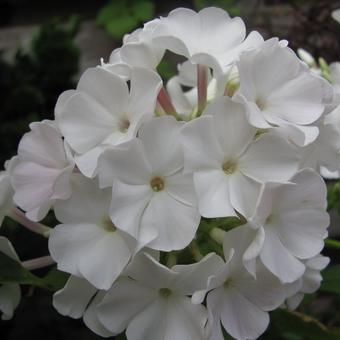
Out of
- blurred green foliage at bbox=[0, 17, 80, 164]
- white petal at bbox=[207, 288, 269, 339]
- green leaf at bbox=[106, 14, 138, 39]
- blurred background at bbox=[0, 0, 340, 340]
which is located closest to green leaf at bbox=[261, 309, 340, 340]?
blurred background at bbox=[0, 0, 340, 340]

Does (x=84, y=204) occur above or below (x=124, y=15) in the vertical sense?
above

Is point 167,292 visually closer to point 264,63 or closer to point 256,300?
point 256,300

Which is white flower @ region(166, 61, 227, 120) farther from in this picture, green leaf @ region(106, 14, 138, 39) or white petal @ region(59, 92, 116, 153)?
green leaf @ region(106, 14, 138, 39)

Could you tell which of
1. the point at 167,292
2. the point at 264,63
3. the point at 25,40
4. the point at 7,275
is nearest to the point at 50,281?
the point at 7,275

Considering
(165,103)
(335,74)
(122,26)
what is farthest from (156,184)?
(122,26)

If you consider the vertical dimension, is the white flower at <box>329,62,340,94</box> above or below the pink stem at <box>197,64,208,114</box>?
below

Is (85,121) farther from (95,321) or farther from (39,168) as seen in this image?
(95,321)

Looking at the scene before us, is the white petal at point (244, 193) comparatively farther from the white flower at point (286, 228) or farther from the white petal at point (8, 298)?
the white petal at point (8, 298)
